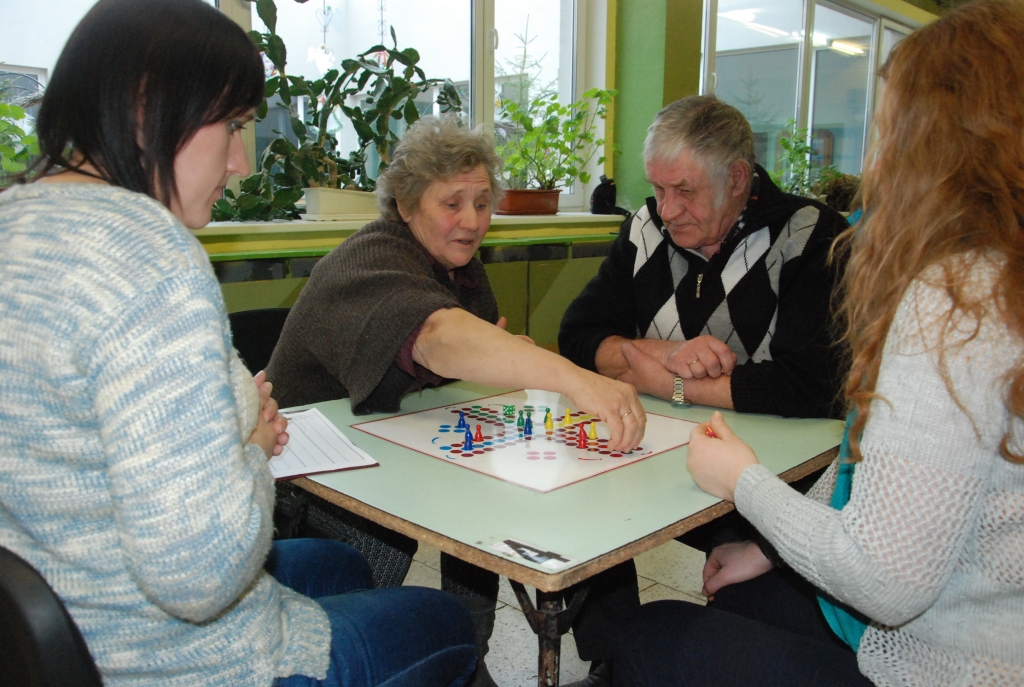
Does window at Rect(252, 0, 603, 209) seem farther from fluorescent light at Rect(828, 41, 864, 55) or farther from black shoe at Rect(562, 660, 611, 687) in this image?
fluorescent light at Rect(828, 41, 864, 55)

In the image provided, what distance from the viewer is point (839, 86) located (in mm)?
6586

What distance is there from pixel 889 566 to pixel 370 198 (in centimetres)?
236

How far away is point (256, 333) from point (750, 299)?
1.22 m

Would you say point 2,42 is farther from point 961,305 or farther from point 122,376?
point 961,305

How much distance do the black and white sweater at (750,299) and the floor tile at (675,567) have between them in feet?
2.75

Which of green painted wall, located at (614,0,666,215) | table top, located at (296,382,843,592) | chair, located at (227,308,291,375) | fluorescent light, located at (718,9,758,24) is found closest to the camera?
table top, located at (296,382,843,592)

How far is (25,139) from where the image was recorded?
2.28m

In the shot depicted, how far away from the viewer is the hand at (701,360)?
1689 mm

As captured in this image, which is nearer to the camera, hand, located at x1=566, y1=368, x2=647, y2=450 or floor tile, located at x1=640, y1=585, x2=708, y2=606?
hand, located at x1=566, y1=368, x2=647, y2=450

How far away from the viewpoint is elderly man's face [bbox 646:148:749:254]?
1906mm

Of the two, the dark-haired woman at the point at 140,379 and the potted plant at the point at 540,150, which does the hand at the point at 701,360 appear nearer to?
the dark-haired woman at the point at 140,379

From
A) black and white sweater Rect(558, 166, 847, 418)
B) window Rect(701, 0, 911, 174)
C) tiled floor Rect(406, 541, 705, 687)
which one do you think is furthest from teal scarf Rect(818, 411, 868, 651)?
window Rect(701, 0, 911, 174)

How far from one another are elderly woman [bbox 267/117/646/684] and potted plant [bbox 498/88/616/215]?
167 centimetres

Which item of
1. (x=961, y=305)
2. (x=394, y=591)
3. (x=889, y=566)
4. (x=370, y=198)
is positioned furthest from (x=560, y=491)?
(x=370, y=198)
